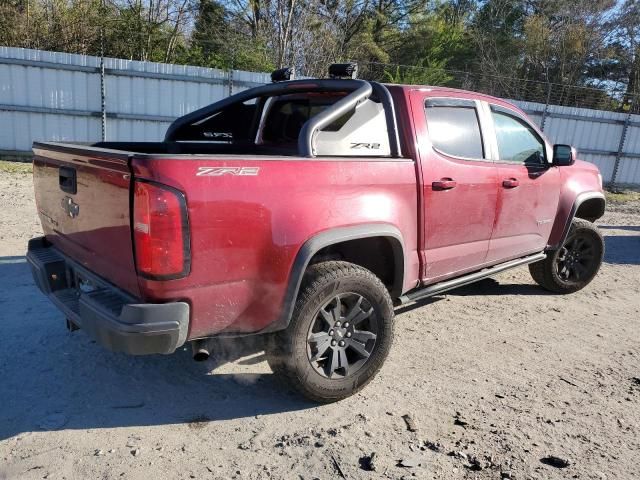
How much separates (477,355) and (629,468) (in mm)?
1314

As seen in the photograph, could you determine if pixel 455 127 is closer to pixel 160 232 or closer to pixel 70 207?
pixel 160 232

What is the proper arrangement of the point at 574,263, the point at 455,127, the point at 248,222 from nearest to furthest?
the point at 248,222
the point at 455,127
the point at 574,263

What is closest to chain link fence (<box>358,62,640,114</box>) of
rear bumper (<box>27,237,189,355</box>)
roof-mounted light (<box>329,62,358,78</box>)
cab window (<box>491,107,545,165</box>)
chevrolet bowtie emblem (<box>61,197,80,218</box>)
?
cab window (<box>491,107,545,165</box>)

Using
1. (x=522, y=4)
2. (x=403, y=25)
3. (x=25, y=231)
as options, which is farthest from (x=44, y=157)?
(x=522, y=4)

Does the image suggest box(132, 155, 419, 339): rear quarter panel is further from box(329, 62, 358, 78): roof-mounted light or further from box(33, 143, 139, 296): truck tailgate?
box(329, 62, 358, 78): roof-mounted light

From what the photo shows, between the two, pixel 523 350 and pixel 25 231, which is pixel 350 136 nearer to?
pixel 523 350

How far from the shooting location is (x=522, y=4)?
29.3 m

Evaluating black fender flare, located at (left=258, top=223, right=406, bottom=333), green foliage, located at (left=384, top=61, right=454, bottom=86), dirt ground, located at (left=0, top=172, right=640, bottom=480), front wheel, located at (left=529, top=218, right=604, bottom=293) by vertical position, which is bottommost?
dirt ground, located at (left=0, top=172, right=640, bottom=480)

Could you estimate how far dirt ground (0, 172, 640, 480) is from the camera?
8.38 ft

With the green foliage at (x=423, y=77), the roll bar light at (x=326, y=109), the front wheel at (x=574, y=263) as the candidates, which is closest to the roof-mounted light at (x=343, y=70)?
the roll bar light at (x=326, y=109)

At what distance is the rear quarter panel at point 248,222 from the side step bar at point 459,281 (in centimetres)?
84

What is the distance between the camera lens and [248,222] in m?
2.52

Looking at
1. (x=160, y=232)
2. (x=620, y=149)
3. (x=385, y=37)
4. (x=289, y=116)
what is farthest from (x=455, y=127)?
(x=385, y=37)

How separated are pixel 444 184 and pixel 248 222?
5.21 feet
